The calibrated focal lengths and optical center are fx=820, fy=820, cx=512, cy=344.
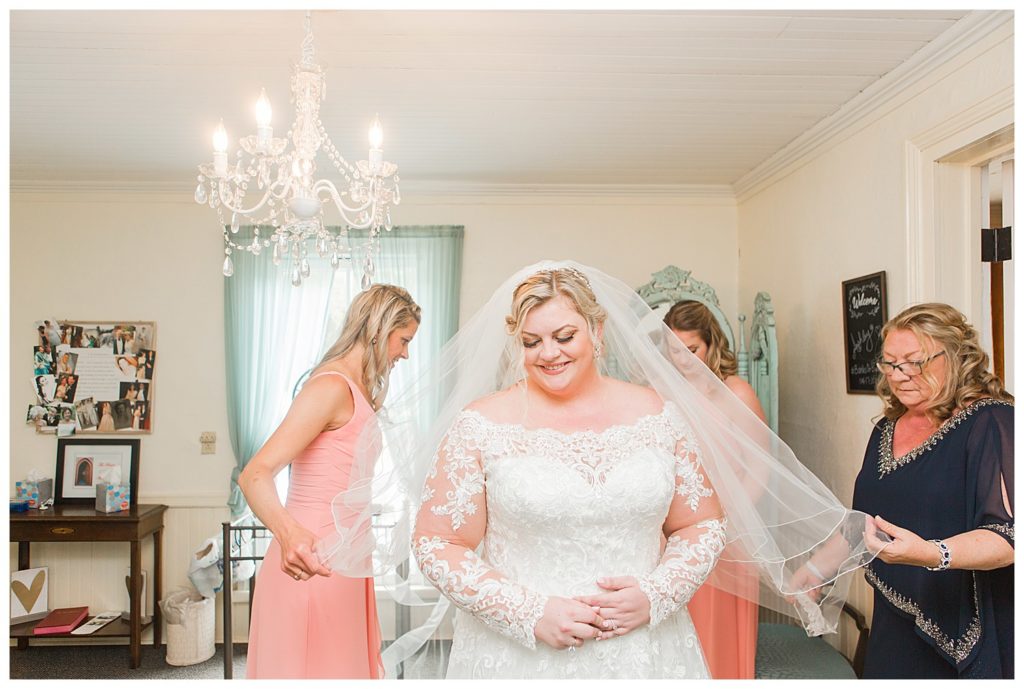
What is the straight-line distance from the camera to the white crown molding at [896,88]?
2350 mm

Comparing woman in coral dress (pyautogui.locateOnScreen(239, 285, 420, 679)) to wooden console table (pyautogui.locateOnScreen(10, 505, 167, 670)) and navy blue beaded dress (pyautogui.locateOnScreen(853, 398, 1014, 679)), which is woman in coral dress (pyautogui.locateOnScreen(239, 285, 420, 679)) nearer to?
navy blue beaded dress (pyautogui.locateOnScreen(853, 398, 1014, 679))

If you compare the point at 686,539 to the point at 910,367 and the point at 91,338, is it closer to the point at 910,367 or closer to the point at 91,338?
the point at 910,367

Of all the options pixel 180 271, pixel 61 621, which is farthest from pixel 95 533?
pixel 180 271

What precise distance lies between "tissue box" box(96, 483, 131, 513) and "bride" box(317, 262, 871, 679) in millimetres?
2990

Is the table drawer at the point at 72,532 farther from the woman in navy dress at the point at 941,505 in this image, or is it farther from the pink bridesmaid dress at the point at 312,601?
the woman in navy dress at the point at 941,505

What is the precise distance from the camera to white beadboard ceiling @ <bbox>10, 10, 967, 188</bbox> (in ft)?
7.98

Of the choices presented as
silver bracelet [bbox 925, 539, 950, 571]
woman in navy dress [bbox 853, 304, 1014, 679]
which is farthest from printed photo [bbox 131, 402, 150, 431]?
silver bracelet [bbox 925, 539, 950, 571]

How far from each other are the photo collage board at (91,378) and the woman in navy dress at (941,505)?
3908 millimetres

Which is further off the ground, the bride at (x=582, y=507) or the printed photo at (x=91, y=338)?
the printed photo at (x=91, y=338)

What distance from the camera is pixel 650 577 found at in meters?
1.78

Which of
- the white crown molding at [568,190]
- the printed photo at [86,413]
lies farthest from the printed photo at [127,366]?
the white crown molding at [568,190]

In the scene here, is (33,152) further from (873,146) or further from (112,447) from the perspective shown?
(873,146)

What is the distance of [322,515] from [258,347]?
2453mm

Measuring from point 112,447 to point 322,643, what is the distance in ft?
9.15
